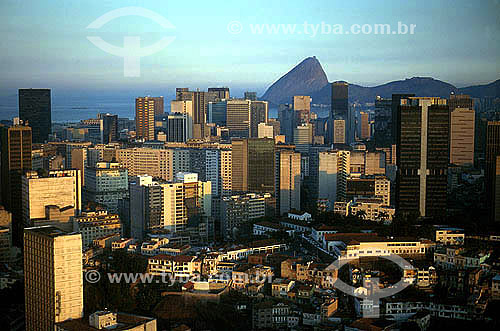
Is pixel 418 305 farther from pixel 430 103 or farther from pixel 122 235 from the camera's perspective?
pixel 122 235

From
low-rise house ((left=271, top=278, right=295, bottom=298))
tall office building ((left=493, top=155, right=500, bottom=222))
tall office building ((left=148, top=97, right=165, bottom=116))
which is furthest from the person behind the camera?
tall office building ((left=148, top=97, right=165, bottom=116))

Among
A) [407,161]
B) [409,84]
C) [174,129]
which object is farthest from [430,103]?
[174,129]

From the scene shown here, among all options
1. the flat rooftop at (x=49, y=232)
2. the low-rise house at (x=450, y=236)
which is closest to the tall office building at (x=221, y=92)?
the low-rise house at (x=450, y=236)

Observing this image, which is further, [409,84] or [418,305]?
[409,84]

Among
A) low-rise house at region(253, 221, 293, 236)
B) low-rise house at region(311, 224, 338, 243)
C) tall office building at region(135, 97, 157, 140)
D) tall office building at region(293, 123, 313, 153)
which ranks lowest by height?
low-rise house at region(253, 221, 293, 236)

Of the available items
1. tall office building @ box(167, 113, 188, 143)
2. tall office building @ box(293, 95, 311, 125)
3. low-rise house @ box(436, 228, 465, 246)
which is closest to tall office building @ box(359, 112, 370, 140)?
tall office building @ box(293, 95, 311, 125)

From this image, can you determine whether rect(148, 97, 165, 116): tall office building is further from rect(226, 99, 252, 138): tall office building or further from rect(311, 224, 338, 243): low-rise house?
rect(311, 224, 338, 243): low-rise house

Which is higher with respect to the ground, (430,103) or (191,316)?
(430,103)

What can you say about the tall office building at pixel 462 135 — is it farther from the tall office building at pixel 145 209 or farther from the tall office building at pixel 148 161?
the tall office building at pixel 145 209
